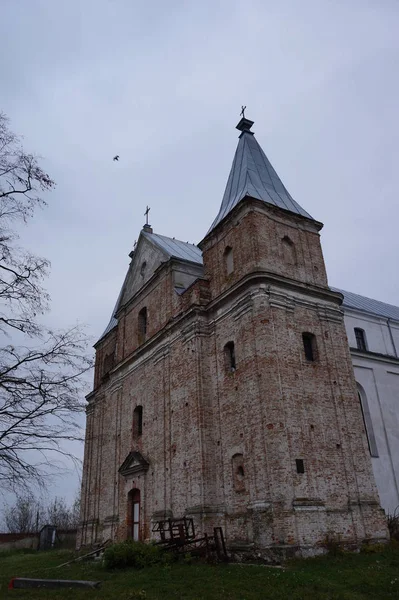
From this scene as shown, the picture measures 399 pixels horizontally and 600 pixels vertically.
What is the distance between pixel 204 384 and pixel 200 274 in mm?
6368

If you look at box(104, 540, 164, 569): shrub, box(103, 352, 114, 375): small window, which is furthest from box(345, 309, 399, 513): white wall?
box(103, 352, 114, 375): small window

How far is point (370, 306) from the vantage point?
2950cm

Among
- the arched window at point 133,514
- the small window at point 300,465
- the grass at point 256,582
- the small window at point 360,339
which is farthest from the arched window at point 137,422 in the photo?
the small window at point 360,339

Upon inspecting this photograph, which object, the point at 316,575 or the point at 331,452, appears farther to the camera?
the point at 331,452

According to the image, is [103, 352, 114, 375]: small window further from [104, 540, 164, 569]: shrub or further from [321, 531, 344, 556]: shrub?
[321, 531, 344, 556]: shrub

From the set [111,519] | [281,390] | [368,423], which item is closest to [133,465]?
[111,519]

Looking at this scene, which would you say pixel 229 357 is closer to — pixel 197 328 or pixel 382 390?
pixel 197 328

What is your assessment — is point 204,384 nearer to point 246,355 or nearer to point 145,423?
point 246,355

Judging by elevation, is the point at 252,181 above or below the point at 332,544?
above

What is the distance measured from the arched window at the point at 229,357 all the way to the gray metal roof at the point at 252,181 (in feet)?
17.2

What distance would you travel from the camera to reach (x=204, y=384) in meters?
18.3

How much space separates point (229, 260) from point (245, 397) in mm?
5690

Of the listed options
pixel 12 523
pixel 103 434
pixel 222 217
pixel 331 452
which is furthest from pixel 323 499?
pixel 12 523

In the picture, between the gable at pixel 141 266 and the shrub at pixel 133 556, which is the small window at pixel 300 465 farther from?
the gable at pixel 141 266
